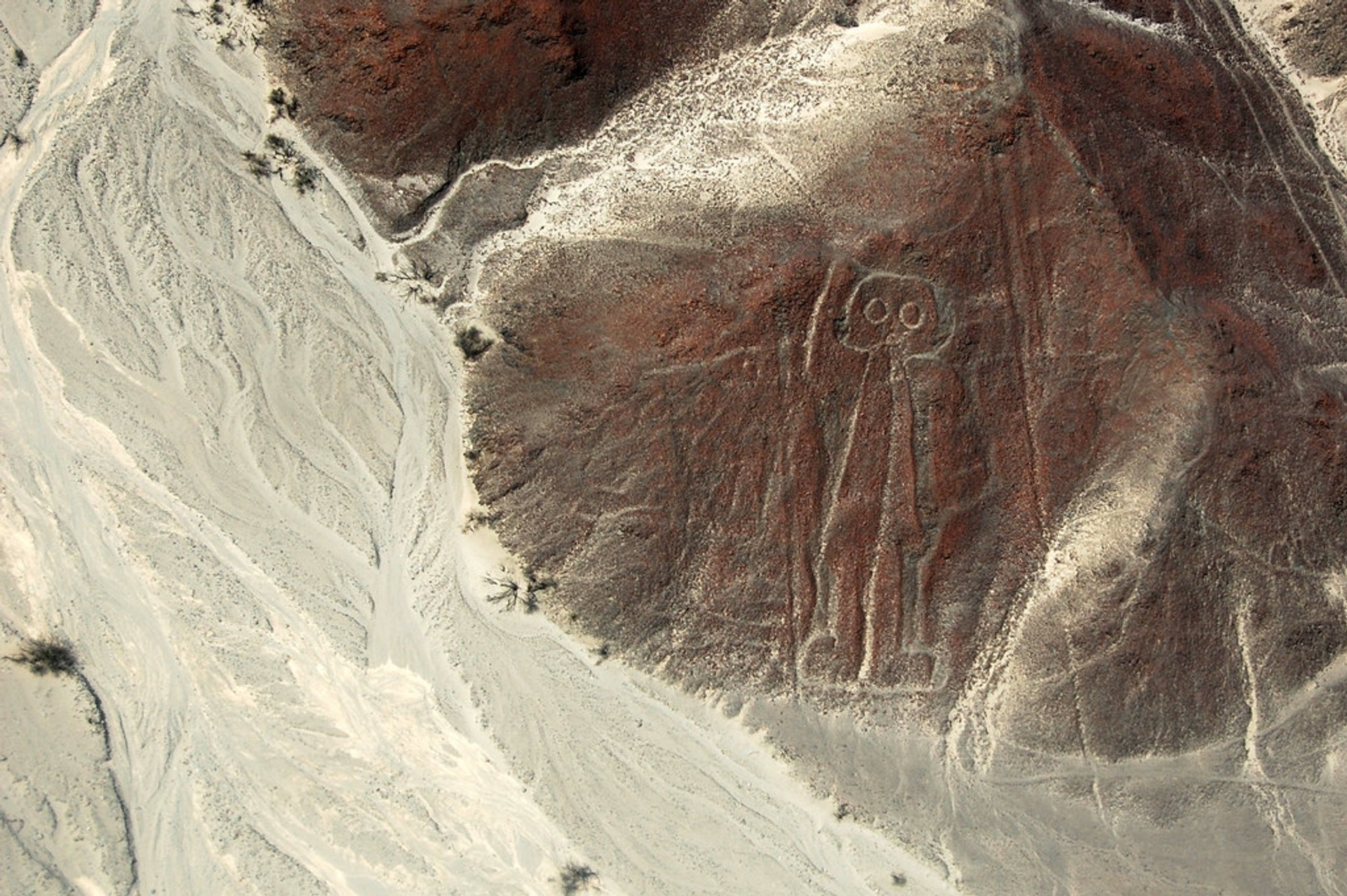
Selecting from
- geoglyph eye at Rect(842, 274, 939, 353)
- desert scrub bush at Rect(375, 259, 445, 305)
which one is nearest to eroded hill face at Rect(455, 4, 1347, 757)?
geoglyph eye at Rect(842, 274, 939, 353)

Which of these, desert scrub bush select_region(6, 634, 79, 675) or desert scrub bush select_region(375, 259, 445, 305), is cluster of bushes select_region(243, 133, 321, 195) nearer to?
desert scrub bush select_region(375, 259, 445, 305)

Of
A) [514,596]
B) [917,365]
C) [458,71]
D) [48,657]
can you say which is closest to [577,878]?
[514,596]

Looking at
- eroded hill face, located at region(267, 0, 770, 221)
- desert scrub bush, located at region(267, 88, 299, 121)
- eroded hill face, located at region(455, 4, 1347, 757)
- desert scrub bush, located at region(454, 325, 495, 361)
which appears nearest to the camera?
eroded hill face, located at region(455, 4, 1347, 757)

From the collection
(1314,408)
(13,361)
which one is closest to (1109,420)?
(1314,408)

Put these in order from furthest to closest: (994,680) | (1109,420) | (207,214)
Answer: (207,214), (994,680), (1109,420)

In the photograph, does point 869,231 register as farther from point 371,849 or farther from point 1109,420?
point 371,849

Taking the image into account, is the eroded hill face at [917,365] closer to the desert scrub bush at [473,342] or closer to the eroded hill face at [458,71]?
the eroded hill face at [458,71]
